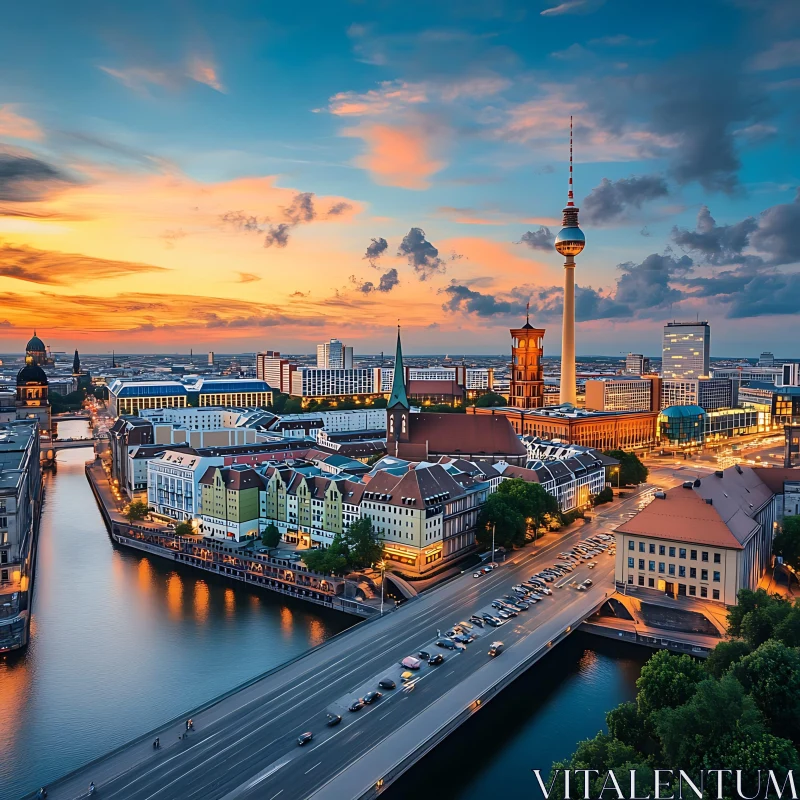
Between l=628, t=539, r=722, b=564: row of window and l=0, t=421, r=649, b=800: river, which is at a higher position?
l=628, t=539, r=722, b=564: row of window

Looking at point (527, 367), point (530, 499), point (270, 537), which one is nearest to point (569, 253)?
point (527, 367)

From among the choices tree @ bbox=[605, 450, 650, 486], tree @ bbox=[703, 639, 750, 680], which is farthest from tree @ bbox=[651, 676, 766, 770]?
tree @ bbox=[605, 450, 650, 486]

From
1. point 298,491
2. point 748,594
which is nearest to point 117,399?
point 298,491

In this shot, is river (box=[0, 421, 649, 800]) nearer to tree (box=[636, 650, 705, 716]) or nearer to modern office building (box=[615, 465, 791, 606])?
tree (box=[636, 650, 705, 716])

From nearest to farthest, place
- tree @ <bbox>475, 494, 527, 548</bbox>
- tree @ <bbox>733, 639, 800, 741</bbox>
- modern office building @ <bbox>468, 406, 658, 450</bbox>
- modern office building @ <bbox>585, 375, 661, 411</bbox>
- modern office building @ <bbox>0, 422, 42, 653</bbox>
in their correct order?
1. tree @ <bbox>733, 639, 800, 741</bbox>
2. modern office building @ <bbox>0, 422, 42, 653</bbox>
3. tree @ <bbox>475, 494, 527, 548</bbox>
4. modern office building @ <bbox>468, 406, 658, 450</bbox>
5. modern office building @ <bbox>585, 375, 661, 411</bbox>

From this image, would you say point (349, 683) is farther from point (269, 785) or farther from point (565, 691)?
point (565, 691)

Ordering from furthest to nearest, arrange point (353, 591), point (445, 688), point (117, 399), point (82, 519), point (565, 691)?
point (117, 399) < point (82, 519) < point (353, 591) < point (565, 691) < point (445, 688)

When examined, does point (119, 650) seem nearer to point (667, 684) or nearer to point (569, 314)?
point (667, 684)
